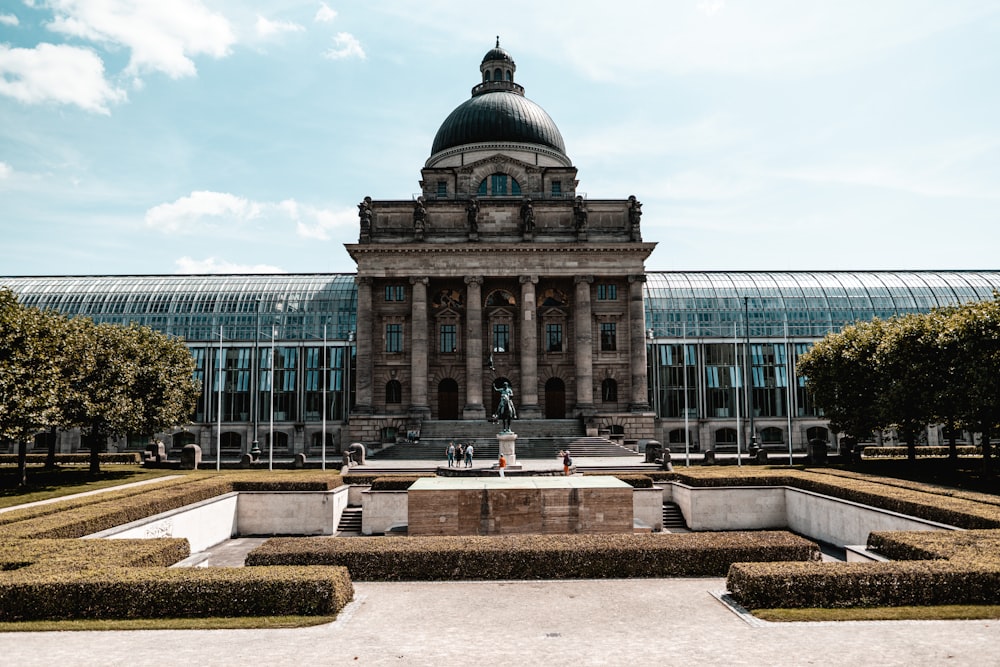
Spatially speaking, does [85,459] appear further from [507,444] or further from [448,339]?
[507,444]

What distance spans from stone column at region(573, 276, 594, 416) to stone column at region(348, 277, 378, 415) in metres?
20.8

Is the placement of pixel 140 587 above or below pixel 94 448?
below

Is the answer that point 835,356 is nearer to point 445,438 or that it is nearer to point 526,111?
point 445,438

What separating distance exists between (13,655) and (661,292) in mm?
76957

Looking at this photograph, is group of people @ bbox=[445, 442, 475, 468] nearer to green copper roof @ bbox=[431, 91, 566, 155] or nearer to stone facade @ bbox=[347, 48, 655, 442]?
stone facade @ bbox=[347, 48, 655, 442]

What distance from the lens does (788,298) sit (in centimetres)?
8531

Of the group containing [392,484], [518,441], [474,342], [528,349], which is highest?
[474,342]

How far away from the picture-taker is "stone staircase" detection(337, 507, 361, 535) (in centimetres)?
3928

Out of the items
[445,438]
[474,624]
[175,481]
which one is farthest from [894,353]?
[175,481]

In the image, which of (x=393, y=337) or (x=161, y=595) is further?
(x=393, y=337)

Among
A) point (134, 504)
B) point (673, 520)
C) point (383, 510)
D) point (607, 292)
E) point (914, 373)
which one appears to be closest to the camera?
point (134, 504)

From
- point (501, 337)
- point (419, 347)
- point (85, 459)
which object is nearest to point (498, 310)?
point (501, 337)

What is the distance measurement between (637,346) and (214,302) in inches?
1921

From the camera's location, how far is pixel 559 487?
28969mm
